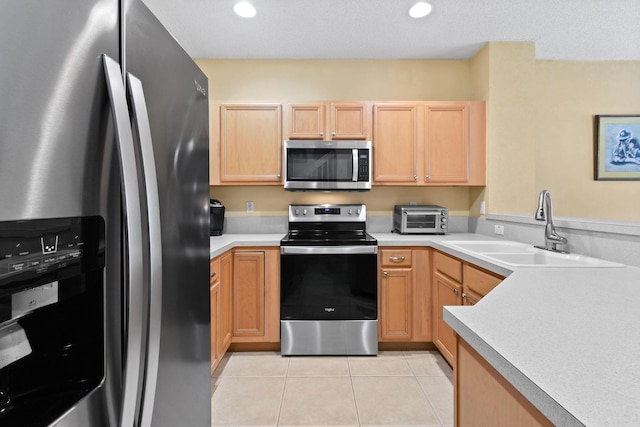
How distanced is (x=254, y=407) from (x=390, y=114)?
2440 mm

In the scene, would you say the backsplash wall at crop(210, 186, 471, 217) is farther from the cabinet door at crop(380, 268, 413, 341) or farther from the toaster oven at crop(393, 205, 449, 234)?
the cabinet door at crop(380, 268, 413, 341)

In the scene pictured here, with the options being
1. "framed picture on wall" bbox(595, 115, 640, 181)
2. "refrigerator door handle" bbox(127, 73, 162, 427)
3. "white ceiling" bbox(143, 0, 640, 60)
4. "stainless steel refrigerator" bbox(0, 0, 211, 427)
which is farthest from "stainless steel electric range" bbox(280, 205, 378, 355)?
"framed picture on wall" bbox(595, 115, 640, 181)

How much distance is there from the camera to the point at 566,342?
66 cm

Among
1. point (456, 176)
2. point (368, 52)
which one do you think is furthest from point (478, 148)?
point (368, 52)

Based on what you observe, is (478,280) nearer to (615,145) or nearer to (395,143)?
(395,143)

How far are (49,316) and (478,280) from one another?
1995 millimetres

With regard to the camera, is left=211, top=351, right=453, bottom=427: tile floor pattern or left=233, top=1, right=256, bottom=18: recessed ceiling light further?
left=233, top=1, right=256, bottom=18: recessed ceiling light

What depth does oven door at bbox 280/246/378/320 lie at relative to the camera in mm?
2627

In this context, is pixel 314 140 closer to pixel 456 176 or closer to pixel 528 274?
pixel 456 176

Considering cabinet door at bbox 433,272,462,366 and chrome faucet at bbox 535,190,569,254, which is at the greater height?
chrome faucet at bbox 535,190,569,254

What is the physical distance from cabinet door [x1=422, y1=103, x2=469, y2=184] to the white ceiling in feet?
Answer: 1.92

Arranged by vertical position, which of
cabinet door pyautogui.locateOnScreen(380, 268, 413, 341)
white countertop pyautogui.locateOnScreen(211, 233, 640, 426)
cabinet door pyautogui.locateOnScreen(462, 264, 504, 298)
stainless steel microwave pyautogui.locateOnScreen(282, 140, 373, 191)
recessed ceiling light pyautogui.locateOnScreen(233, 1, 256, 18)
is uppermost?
recessed ceiling light pyautogui.locateOnScreen(233, 1, 256, 18)

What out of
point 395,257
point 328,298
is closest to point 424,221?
point 395,257

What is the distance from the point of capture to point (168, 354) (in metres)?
0.85
